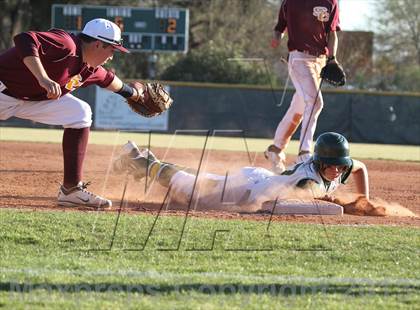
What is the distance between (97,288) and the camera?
4371 mm

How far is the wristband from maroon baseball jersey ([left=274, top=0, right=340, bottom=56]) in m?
2.43

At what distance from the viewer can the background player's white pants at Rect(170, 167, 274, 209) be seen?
306 inches

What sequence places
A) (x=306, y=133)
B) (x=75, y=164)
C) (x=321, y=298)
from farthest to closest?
1. (x=306, y=133)
2. (x=75, y=164)
3. (x=321, y=298)

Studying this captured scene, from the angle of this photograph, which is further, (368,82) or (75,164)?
(368,82)

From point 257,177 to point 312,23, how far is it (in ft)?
8.24

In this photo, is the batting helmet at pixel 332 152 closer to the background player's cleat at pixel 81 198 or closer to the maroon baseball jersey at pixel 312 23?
the background player's cleat at pixel 81 198

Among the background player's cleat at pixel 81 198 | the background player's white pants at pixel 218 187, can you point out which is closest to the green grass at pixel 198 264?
the background player's cleat at pixel 81 198

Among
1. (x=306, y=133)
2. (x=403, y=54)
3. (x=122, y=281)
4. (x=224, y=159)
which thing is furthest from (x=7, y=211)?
(x=403, y=54)

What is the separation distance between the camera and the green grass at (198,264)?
4.26 meters

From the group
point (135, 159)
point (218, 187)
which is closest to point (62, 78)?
point (135, 159)

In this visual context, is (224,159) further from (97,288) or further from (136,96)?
(97,288)

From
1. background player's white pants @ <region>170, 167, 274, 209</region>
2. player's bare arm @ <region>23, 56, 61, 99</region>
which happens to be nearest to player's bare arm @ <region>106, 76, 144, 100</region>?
background player's white pants @ <region>170, 167, 274, 209</region>

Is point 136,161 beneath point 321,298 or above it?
beneath

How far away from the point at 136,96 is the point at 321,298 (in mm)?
3957
